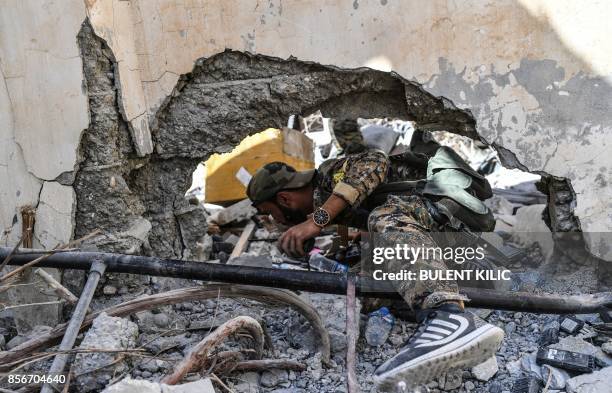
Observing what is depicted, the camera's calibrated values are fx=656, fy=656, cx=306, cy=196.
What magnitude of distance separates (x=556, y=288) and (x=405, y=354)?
1.47m

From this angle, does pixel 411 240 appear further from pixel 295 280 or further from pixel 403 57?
pixel 403 57

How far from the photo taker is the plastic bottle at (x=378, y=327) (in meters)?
3.13

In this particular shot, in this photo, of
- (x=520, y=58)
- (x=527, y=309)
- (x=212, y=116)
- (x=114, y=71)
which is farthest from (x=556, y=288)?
(x=114, y=71)

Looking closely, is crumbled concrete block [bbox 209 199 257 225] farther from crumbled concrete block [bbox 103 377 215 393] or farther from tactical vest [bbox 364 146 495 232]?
crumbled concrete block [bbox 103 377 215 393]

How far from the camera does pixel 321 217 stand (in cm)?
320

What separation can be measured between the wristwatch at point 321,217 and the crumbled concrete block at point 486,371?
3.15ft

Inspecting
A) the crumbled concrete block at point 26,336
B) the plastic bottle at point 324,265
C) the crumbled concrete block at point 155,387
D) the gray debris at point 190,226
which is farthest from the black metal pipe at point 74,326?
the plastic bottle at point 324,265

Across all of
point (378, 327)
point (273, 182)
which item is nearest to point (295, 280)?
point (378, 327)

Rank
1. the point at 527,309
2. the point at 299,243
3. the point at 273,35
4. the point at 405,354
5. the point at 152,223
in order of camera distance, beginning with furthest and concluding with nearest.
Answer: the point at 152,223 → the point at 273,35 → the point at 299,243 → the point at 527,309 → the point at 405,354

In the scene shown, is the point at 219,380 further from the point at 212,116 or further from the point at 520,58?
the point at 520,58

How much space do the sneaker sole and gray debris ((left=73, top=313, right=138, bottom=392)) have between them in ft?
3.64

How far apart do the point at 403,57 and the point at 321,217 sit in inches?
36.1

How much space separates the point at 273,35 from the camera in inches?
134

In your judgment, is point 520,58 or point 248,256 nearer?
point 520,58
